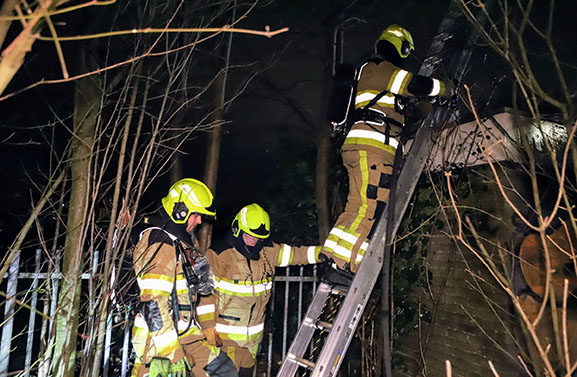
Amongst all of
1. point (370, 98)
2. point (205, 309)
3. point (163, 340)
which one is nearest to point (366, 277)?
point (370, 98)

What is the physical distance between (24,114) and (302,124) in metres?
4.72

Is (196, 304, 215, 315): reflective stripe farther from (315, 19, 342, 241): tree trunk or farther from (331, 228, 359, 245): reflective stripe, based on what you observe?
(315, 19, 342, 241): tree trunk

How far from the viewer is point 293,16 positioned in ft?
27.1

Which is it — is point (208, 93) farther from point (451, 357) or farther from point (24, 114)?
point (451, 357)

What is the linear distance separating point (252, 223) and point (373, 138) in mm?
1494

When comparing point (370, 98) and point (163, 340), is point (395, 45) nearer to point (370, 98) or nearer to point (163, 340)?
point (370, 98)

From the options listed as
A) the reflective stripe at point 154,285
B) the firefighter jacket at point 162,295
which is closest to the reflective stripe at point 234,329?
the firefighter jacket at point 162,295

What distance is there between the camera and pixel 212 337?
4.39 metres

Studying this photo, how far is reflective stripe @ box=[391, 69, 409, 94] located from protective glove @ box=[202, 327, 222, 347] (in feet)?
9.17

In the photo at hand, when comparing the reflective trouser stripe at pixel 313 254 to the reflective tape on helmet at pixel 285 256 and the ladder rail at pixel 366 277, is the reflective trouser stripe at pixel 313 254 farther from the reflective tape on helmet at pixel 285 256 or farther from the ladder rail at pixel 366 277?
the ladder rail at pixel 366 277

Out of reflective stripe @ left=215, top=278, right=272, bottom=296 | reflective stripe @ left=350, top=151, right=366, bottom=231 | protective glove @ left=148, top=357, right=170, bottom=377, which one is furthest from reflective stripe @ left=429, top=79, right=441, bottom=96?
protective glove @ left=148, top=357, right=170, bottom=377

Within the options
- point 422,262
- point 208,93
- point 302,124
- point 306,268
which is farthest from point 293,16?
point 422,262

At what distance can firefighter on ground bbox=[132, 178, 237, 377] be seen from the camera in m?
3.32

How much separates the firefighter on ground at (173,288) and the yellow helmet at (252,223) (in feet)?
1.71
